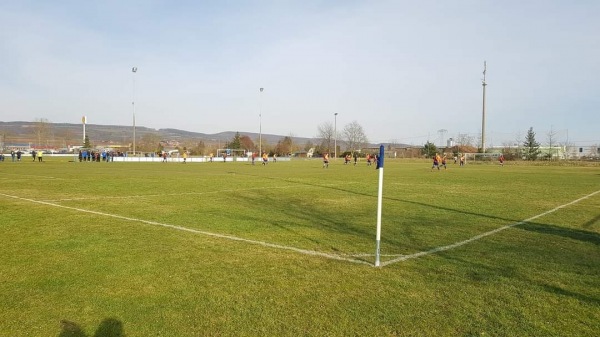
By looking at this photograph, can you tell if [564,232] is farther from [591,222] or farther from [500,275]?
[500,275]

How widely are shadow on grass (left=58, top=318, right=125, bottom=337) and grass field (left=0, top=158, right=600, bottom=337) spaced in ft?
0.03

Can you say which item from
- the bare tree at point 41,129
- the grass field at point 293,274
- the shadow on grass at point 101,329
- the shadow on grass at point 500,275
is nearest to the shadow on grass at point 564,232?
the grass field at point 293,274

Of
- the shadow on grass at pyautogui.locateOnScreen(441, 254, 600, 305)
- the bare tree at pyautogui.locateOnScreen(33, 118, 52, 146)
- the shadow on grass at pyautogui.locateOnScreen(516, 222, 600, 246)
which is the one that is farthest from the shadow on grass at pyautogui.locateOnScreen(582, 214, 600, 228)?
the bare tree at pyautogui.locateOnScreen(33, 118, 52, 146)

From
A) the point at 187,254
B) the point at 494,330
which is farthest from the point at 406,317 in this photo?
the point at 187,254

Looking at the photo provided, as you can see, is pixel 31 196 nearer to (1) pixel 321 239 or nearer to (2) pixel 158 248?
(2) pixel 158 248

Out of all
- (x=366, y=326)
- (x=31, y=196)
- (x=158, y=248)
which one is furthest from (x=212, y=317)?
(x=31, y=196)

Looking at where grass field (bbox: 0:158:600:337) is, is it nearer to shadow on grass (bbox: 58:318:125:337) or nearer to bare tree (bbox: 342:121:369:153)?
shadow on grass (bbox: 58:318:125:337)

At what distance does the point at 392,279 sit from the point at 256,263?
7.09 feet

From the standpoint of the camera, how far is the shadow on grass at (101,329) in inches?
158

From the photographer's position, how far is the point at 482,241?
840 centimetres

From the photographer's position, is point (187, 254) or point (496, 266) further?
point (187, 254)

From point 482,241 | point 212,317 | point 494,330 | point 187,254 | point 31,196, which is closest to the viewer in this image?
point 494,330

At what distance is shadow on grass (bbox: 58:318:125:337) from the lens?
4008mm

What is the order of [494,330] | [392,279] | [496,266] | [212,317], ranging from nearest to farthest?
1. [494,330]
2. [212,317]
3. [392,279]
4. [496,266]
